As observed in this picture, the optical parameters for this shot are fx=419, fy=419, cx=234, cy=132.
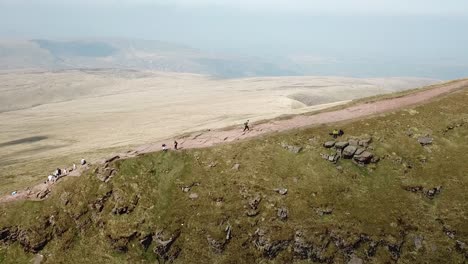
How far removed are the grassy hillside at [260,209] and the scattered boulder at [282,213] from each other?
140mm

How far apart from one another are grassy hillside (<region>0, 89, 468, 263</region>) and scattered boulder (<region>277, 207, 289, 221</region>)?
0.46 ft

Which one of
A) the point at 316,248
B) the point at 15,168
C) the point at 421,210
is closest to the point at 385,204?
the point at 421,210

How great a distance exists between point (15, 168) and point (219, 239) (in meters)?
93.0

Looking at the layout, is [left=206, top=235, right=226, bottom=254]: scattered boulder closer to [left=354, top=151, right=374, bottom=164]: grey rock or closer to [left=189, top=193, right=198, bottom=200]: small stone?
[left=189, top=193, right=198, bottom=200]: small stone

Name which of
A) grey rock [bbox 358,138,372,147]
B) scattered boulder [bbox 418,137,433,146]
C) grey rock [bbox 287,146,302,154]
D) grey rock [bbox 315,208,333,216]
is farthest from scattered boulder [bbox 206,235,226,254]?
scattered boulder [bbox 418,137,433,146]

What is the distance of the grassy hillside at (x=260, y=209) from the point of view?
47.6 metres

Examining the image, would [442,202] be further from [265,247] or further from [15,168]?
[15,168]

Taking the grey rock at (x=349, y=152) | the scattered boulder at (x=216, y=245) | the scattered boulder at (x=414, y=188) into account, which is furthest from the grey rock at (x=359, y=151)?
the scattered boulder at (x=216, y=245)

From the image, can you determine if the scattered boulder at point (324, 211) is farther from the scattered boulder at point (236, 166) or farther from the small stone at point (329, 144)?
the scattered boulder at point (236, 166)

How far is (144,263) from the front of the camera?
48.3 metres

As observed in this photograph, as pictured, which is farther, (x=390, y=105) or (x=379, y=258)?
(x=390, y=105)

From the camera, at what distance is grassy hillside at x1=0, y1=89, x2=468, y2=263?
4762cm

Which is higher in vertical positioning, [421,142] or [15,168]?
[421,142]

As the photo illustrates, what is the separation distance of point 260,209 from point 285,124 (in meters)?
22.3
